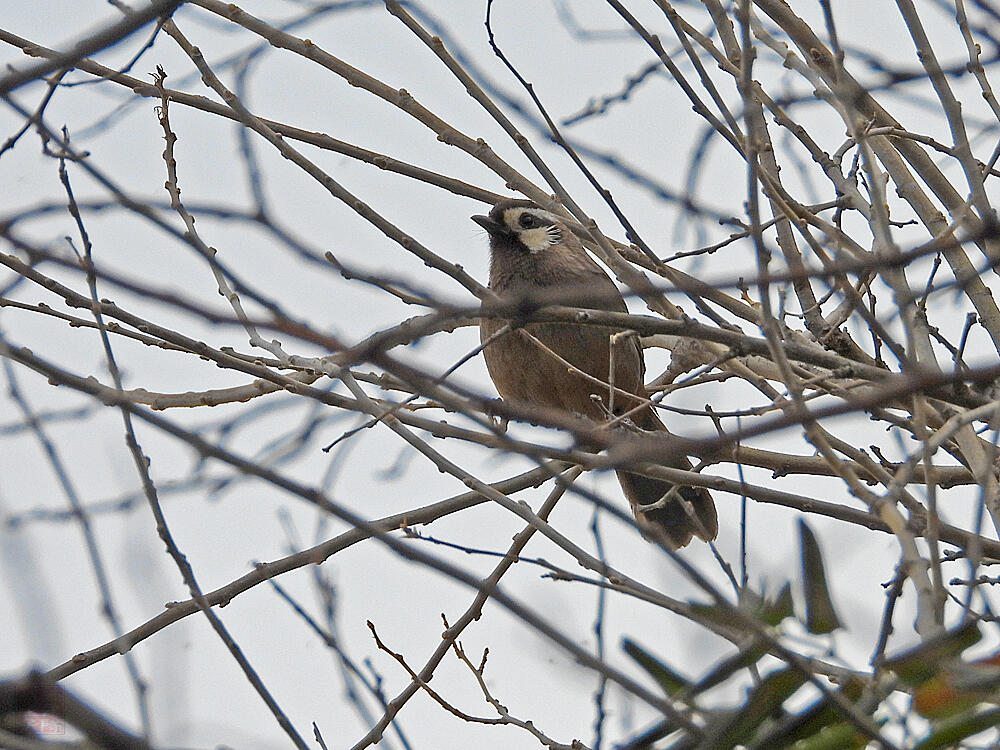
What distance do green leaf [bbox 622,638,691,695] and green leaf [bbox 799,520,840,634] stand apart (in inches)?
9.1

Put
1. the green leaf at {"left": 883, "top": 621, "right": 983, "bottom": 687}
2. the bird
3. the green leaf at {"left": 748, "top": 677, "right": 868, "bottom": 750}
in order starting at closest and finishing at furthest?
the green leaf at {"left": 883, "top": 621, "right": 983, "bottom": 687} < the green leaf at {"left": 748, "top": 677, "right": 868, "bottom": 750} < the bird

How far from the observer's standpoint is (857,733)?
181cm

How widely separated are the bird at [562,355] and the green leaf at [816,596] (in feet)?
9.40

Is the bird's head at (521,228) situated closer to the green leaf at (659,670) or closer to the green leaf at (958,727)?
the green leaf at (659,670)

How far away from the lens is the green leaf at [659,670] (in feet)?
6.82

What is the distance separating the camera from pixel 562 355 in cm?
545

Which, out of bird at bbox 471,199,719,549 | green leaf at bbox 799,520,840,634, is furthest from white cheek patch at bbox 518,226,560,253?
green leaf at bbox 799,520,840,634

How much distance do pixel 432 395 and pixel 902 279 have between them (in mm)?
1558

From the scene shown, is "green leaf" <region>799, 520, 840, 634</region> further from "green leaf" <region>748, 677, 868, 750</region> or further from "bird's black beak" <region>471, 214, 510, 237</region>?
"bird's black beak" <region>471, 214, 510, 237</region>

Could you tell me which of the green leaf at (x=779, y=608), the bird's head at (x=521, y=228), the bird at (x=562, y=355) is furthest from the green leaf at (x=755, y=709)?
the bird's head at (x=521, y=228)

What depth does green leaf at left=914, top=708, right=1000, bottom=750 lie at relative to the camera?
5.89 feet

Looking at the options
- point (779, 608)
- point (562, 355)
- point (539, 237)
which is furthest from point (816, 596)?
point (539, 237)

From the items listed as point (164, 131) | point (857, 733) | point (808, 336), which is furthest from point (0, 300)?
point (857, 733)

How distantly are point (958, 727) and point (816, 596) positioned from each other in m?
0.32
